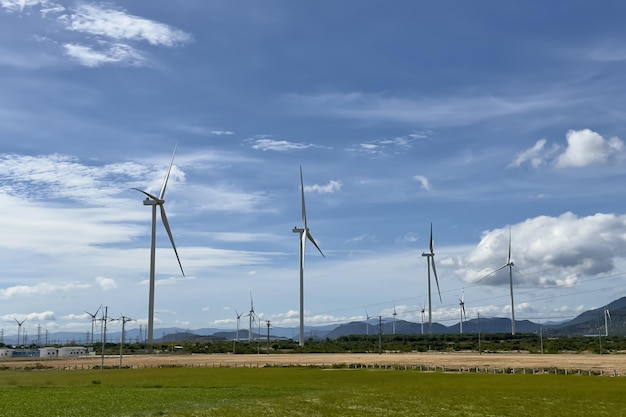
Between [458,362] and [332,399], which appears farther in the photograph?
[458,362]

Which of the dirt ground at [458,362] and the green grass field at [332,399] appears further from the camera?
the dirt ground at [458,362]

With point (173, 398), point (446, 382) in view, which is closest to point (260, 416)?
point (173, 398)

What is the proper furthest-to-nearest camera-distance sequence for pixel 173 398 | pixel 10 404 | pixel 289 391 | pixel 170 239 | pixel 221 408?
pixel 170 239 → pixel 289 391 → pixel 173 398 → pixel 10 404 → pixel 221 408

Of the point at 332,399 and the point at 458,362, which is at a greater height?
the point at 332,399

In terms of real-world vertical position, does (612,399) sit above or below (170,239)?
below

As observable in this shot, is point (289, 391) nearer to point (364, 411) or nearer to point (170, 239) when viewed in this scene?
point (364, 411)

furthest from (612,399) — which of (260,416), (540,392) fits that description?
(260,416)

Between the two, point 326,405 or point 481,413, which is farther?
point 326,405

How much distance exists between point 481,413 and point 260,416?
15950 mm

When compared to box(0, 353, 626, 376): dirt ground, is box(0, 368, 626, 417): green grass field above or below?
above

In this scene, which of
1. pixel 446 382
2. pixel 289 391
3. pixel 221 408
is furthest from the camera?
pixel 446 382

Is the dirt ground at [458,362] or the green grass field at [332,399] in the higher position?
the green grass field at [332,399]

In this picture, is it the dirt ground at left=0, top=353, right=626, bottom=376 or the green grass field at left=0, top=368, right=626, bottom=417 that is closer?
the green grass field at left=0, top=368, right=626, bottom=417

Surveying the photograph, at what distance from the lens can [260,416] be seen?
157ft
